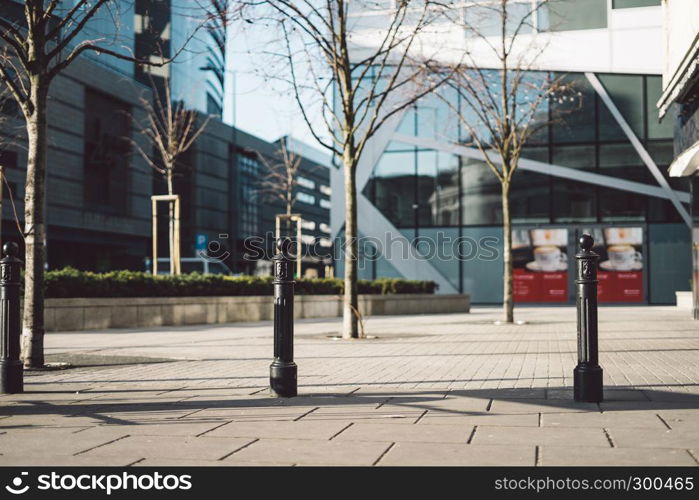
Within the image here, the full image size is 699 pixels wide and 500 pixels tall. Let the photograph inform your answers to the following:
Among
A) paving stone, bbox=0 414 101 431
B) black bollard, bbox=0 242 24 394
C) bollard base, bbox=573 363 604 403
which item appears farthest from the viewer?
black bollard, bbox=0 242 24 394

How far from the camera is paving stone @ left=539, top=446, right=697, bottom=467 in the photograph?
4.48 m

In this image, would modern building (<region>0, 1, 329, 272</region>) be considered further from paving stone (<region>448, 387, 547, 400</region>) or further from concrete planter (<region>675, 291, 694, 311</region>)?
paving stone (<region>448, 387, 547, 400</region>)

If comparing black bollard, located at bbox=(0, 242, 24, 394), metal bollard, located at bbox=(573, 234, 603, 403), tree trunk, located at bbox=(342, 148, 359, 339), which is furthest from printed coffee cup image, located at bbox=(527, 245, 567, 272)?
black bollard, located at bbox=(0, 242, 24, 394)

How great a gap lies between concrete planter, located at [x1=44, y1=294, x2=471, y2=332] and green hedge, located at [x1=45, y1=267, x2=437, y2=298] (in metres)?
0.29

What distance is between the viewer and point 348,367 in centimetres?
989

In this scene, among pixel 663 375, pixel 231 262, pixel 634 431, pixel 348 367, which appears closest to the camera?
pixel 634 431

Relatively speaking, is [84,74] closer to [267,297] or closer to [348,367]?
[267,297]

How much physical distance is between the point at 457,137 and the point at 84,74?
911 inches

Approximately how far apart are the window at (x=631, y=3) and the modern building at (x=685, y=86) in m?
11.3

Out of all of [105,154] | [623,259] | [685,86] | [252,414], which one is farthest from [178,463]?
[105,154]

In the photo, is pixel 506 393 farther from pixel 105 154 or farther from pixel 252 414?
pixel 105 154

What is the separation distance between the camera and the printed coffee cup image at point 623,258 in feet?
109
